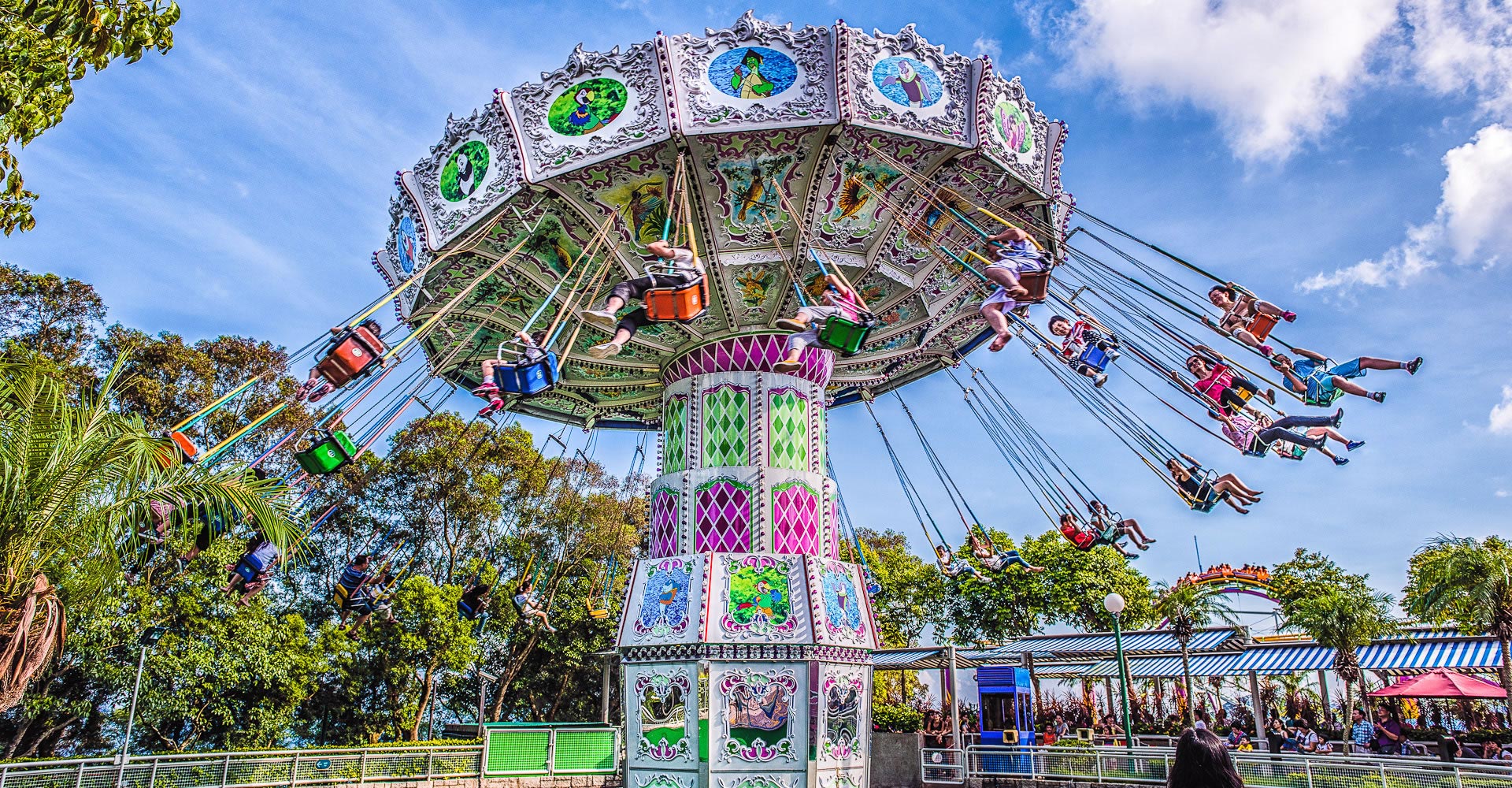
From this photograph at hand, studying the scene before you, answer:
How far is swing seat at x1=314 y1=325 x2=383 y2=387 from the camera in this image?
11.2 meters

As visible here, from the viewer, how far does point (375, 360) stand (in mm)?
11391

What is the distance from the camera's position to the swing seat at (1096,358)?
12758 mm

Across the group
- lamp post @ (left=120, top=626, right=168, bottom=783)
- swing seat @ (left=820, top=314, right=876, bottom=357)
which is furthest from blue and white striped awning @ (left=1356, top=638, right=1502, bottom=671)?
lamp post @ (left=120, top=626, right=168, bottom=783)

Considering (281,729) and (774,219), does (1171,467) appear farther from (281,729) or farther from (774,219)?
(281,729)

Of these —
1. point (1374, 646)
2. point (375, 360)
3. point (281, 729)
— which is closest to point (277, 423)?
point (281, 729)

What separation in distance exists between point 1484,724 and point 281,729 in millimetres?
29440

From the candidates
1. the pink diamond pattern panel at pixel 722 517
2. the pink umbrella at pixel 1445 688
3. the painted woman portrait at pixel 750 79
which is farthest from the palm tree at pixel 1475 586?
the painted woman portrait at pixel 750 79

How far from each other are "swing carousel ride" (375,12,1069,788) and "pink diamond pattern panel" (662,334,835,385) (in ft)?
0.13

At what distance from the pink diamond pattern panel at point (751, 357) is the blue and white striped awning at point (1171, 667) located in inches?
582

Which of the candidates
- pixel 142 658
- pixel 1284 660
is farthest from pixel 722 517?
pixel 1284 660

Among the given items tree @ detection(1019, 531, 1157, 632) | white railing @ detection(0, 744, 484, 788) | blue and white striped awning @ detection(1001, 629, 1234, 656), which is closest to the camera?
white railing @ detection(0, 744, 484, 788)

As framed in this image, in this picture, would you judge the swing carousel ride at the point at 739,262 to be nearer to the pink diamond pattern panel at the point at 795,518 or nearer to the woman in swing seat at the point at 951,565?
the pink diamond pattern panel at the point at 795,518

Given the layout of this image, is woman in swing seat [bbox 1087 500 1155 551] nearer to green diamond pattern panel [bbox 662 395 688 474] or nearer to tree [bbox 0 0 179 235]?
green diamond pattern panel [bbox 662 395 688 474]

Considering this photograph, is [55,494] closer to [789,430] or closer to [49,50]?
[49,50]
